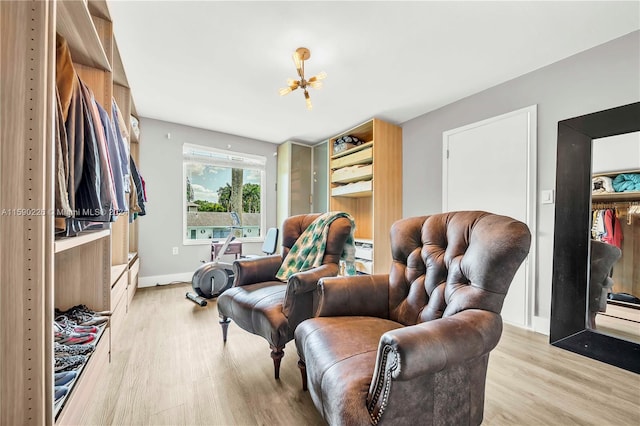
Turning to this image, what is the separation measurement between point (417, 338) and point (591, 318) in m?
2.06

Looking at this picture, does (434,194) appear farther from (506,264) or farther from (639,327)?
(506,264)

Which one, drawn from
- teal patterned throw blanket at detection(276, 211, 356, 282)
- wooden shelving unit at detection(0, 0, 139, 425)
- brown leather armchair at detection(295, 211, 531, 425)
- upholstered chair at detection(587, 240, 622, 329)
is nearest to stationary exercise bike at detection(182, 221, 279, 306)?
teal patterned throw blanket at detection(276, 211, 356, 282)

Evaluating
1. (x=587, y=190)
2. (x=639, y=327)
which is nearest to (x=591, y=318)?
(x=639, y=327)

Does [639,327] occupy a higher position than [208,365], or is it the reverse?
[639,327]

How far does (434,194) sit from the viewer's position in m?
3.10

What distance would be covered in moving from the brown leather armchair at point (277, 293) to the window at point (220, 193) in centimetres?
172

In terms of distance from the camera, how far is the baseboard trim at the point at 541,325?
2.17 m

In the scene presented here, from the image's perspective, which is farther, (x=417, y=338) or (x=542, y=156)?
(x=542, y=156)

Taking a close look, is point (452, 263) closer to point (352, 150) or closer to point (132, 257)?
point (352, 150)

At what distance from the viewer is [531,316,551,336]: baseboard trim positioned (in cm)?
217

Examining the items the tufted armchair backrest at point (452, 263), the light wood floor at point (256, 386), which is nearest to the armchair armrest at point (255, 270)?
the light wood floor at point (256, 386)

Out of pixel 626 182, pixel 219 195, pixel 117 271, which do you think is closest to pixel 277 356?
pixel 117 271

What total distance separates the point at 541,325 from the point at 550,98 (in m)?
1.93

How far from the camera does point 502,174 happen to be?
8.14 ft
